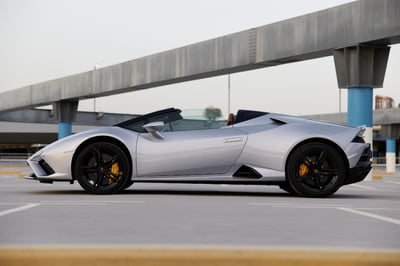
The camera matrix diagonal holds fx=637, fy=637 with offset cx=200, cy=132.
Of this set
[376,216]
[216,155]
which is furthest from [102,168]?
[376,216]

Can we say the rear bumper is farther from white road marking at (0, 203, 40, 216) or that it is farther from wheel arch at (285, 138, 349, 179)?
white road marking at (0, 203, 40, 216)

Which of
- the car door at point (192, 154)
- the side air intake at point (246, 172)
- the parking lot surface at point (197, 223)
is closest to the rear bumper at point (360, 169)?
the parking lot surface at point (197, 223)

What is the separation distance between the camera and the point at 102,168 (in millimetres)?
7973

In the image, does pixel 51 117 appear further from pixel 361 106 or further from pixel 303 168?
pixel 303 168

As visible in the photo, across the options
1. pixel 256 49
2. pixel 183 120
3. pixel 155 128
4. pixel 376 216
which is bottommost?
pixel 376 216

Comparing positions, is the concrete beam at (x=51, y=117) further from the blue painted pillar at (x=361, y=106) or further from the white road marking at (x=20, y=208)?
the white road marking at (x=20, y=208)

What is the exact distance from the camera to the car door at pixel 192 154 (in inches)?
309

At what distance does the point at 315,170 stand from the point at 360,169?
0.59m

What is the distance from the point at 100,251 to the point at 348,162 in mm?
5561

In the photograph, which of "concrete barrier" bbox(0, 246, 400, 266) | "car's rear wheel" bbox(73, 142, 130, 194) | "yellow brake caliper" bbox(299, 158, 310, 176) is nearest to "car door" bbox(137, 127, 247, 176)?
"car's rear wheel" bbox(73, 142, 130, 194)

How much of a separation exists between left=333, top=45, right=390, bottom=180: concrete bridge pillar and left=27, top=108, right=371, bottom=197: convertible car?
8837 millimetres

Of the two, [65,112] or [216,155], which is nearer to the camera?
[216,155]

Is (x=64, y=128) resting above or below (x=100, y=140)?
below

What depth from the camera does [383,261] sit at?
2750 millimetres
